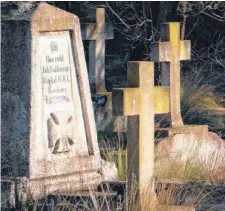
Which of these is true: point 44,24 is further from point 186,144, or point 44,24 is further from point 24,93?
point 186,144

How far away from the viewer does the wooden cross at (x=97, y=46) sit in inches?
575

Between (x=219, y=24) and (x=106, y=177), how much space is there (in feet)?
38.8

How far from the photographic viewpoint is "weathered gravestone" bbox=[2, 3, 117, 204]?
28.5ft

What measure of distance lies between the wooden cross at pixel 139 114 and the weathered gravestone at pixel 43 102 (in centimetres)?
79

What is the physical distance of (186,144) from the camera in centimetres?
1140

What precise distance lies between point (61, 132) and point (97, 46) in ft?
19.2

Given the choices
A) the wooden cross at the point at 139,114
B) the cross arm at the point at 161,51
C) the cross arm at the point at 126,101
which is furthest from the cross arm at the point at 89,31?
the cross arm at the point at 126,101

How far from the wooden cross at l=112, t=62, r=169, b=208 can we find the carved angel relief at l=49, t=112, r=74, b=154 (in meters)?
0.97

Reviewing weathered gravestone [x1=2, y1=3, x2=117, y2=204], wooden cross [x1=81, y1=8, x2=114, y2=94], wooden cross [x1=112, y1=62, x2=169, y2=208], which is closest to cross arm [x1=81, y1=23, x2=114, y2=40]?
wooden cross [x1=81, y1=8, x2=114, y2=94]

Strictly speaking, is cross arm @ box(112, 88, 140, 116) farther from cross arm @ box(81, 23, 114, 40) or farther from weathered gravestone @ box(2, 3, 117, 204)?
cross arm @ box(81, 23, 114, 40)

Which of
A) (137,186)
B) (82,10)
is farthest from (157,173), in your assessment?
(82,10)

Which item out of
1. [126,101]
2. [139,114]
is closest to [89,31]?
[139,114]

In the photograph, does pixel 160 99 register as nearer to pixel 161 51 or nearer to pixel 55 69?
A: pixel 55 69

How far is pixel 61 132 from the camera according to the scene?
8.98 m
